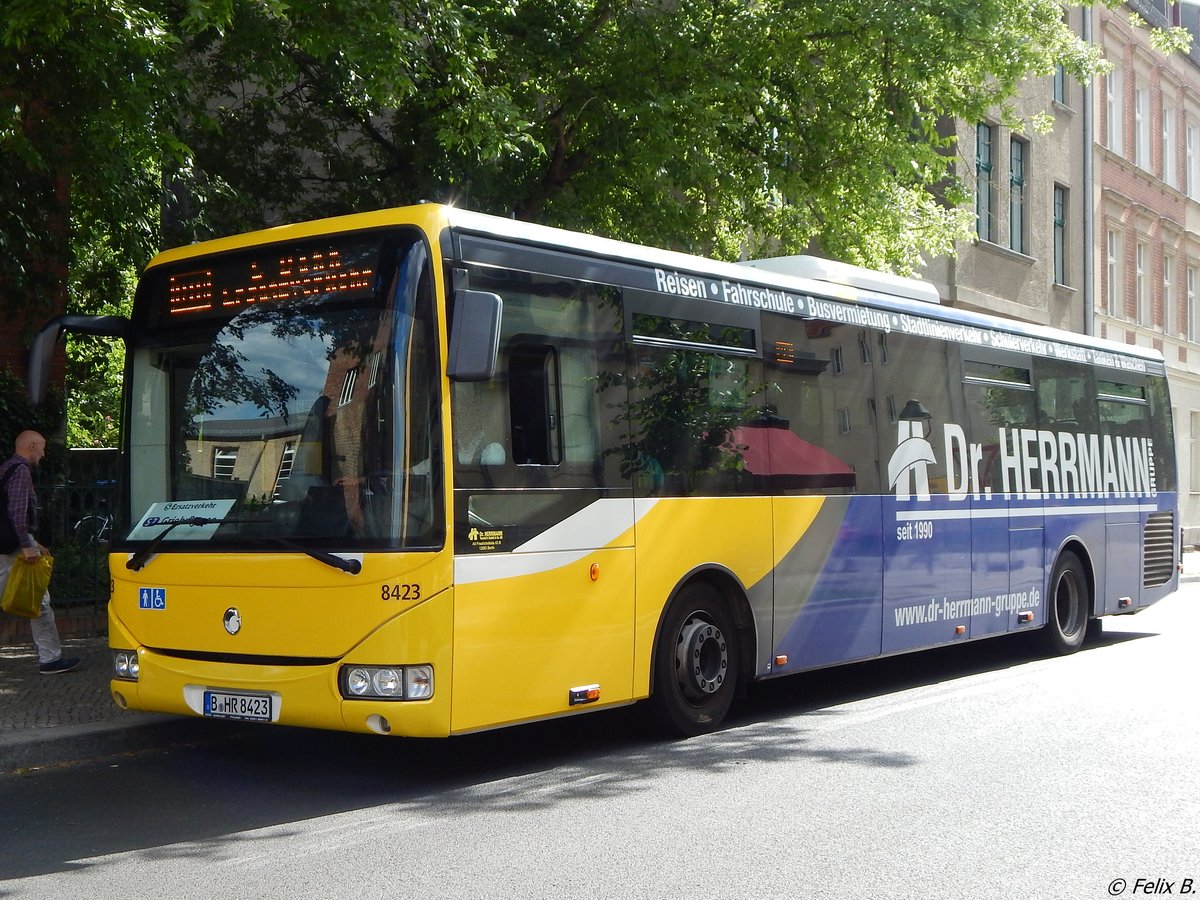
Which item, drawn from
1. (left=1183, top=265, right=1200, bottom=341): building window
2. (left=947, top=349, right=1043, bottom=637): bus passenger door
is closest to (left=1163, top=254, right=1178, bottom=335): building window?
(left=1183, top=265, right=1200, bottom=341): building window

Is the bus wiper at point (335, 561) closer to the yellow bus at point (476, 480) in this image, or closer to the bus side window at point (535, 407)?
the yellow bus at point (476, 480)

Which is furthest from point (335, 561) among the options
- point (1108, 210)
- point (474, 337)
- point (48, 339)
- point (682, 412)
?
point (1108, 210)

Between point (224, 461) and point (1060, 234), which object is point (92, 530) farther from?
point (1060, 234)

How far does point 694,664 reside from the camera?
868cm

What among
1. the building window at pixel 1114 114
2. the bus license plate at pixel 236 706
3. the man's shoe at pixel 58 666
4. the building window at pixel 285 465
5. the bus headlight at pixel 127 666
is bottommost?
the man's shoe at pixel 58 666

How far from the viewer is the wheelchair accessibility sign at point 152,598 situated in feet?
25.2

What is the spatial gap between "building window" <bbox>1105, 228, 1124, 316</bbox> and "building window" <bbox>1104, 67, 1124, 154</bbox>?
215 centimetres

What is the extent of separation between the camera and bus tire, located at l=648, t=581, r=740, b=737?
851 cm

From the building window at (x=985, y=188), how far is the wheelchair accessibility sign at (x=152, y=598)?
23.3 m

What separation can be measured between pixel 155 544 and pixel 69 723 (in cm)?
176

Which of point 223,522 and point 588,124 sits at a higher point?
point 588,124

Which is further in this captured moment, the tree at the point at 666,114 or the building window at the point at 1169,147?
the building window at the point at 1169,147

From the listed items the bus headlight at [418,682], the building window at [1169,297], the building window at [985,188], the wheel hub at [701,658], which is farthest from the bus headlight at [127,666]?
the building window at [1169,297]

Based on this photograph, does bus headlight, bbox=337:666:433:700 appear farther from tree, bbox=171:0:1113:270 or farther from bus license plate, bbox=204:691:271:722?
tree, bbox=171:0:1113:270
